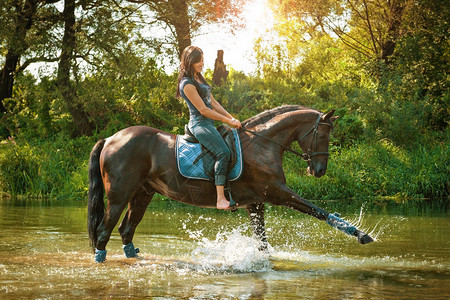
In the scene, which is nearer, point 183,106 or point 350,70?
point 183,106

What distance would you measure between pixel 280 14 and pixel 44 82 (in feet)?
38.6

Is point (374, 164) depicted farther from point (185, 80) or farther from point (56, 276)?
point (56, 276)

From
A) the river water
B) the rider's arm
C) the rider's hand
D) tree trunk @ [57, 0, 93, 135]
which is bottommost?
the river water

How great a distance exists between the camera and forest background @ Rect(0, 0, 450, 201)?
18562mm

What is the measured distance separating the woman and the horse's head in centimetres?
87

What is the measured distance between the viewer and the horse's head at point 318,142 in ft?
23.1

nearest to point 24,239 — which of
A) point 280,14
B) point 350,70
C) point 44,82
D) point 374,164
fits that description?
point 374,164

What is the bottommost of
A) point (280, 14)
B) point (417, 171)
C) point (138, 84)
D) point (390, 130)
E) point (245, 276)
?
point (245, 276)

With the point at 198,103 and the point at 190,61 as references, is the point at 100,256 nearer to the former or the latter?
the point at 198,103

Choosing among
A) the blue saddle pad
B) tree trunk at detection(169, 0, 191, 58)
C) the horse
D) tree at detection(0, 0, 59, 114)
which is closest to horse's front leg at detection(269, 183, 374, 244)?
the horse

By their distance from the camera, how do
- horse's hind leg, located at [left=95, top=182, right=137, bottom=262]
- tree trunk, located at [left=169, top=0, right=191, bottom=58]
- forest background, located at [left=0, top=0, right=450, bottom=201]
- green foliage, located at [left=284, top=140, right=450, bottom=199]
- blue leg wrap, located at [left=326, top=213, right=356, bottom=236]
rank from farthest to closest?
tree trunk, located at [left=169, top=0, right=191, bottom=58]
forest background, located at [left=0, top=0, right=450, bottom=201]
green foliage, located at [left=284, top=140, right=450, bottom=199]
horse's hind leg, located at [left=95, top=182, right=137, bottom=262]
blue leg wrap, located at [left=326, top=213, right=356, bottom=236]

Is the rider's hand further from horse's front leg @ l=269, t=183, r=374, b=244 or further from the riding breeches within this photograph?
horse's front leg @ l=269, t=183, r=374, b=244

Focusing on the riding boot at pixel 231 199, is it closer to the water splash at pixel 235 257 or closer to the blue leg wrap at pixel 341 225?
the water splash at pixel 235 257

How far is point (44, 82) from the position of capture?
2231 centimetres
